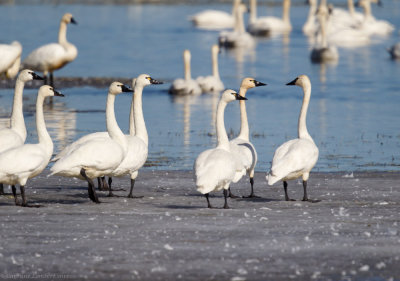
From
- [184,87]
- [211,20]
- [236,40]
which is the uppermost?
[211,20]

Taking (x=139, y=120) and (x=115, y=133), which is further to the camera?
(x=139, y=120)

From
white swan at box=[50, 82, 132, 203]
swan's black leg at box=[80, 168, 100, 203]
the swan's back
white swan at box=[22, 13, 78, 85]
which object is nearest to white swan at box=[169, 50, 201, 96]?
white swan at box=[22, 13, 78, 85]

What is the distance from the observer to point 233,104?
878 inches

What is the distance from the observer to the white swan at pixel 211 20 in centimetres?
5197

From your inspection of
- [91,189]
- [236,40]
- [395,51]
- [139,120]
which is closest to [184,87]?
[139,120]

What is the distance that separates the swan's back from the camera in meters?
9.97

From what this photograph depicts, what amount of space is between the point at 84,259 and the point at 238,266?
1197mm

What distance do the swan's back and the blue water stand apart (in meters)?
2.79

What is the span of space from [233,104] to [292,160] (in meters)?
12.2

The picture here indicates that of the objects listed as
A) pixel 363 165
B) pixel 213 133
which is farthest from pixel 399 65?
pixel 363 165

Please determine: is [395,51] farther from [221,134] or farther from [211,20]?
[221,134]

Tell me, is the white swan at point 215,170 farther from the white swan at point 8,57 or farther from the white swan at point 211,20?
the white swan at point 211,20

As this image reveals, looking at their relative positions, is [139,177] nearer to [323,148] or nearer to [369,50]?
[323,148]

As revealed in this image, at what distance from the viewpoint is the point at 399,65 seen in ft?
105
